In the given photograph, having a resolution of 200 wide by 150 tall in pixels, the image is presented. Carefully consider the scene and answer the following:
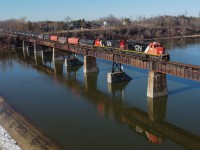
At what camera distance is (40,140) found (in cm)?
2630

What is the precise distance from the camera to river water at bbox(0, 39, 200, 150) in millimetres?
26875

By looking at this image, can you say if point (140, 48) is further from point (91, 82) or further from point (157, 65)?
point (91, 82)

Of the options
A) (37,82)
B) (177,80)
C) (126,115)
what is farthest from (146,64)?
(37,82)

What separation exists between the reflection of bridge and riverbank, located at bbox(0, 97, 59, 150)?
30.4 feet

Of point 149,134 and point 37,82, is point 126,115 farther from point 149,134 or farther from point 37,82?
point 37,82

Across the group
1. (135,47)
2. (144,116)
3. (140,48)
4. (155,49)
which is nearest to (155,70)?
(155,49)

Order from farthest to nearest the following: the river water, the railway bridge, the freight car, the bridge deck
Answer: the freight car, the railway bridge, the bridge deck, the river water

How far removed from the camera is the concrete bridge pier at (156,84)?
37000 mm

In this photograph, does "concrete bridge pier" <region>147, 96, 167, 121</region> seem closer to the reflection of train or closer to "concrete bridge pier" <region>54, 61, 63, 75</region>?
the reflection of train

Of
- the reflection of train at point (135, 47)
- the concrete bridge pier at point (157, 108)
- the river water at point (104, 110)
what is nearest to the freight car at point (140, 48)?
the reflection of train at point (135, 47)

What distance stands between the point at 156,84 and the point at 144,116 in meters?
5.52

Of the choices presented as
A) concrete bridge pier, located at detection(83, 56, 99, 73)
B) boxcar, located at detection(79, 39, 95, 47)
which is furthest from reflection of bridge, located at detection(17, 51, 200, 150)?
boxcar, located at detection(79, 39, 95, 47)

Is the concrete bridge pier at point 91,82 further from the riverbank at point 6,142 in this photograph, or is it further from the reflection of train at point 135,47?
the riverbank at point 6,142

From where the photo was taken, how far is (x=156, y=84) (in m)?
37.2
